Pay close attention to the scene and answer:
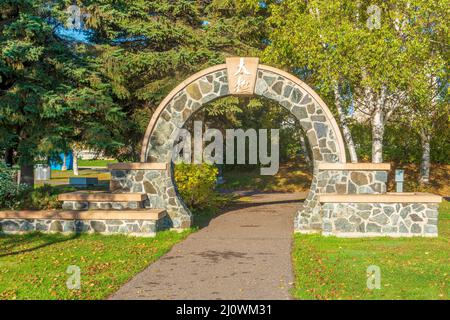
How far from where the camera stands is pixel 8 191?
16.8m

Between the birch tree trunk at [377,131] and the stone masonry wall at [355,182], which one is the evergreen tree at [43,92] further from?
the birch tree trunk at [377,131]

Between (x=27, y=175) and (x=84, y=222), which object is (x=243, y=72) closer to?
(x=84, y=222)

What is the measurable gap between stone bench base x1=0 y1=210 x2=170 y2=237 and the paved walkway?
50.8 inches

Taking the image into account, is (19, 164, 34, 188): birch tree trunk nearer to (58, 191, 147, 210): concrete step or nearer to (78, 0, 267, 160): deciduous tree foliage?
(78, 0, 267, 160): deciduous tree foliage

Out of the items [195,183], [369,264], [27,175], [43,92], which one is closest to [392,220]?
[369,264]

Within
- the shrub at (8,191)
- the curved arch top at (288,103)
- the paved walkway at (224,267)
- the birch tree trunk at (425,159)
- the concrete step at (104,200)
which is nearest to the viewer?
the paved walkway at (224,267)

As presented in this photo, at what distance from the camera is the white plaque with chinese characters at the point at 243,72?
15625 millimetres

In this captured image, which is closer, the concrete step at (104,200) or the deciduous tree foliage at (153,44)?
the concrete step at (104,200)

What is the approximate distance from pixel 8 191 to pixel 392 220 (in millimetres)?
11694

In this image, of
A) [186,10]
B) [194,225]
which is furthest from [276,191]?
[194,225]

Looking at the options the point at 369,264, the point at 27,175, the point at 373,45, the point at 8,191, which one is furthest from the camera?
the point at 27,175

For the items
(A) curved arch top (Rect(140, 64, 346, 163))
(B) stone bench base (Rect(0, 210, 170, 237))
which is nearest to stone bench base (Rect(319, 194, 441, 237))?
(A) curved arch top (Rect(140, 64, 346, 163))

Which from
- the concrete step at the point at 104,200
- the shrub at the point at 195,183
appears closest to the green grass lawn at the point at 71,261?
the concrete step at the point at 104,200

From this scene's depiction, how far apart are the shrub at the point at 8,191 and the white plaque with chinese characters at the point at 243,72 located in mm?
7527
